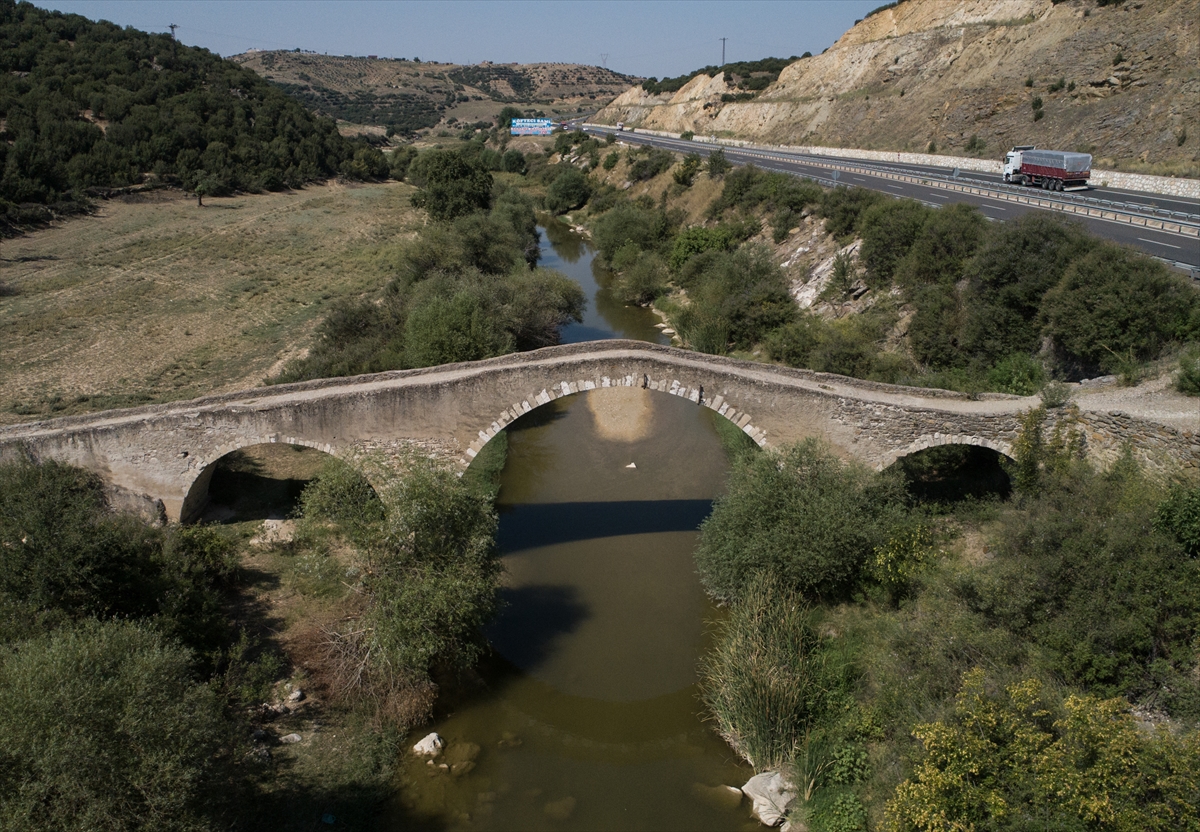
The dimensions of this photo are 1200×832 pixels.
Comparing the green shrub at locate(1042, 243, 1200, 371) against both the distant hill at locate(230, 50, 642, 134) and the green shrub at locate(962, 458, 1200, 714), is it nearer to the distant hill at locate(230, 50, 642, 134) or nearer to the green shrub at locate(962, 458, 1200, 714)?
the green shrub at locate(962, 458, 1200, 714)

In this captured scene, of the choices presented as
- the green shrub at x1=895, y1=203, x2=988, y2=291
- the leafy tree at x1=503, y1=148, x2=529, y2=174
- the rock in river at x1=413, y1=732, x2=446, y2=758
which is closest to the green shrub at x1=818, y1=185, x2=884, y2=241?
the green shrub at x1=895, y1=203, x2=988, y2=291

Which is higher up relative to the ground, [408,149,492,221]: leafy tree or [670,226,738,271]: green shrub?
[408,149,492,221]: leafy tree

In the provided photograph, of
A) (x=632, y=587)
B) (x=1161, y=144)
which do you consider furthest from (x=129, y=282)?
(x=1161, y=144)

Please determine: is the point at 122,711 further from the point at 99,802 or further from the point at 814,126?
the point at 814,126

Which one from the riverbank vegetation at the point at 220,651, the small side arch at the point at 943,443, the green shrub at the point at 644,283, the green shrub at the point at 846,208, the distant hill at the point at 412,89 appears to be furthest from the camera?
the distant hill at the point at 412,89

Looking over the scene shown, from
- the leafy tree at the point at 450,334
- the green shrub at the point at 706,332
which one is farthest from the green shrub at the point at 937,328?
A: the leafy tree at the point at 450,334

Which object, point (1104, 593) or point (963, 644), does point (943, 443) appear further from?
point (963, 644)

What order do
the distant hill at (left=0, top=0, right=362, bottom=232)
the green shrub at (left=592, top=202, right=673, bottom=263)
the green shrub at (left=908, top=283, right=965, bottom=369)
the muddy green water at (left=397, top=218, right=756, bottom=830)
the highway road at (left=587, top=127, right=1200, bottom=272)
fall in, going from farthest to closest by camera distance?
the distant hill at (left=0, top=0, right=362, bottom=232) < the green shrub at (left=592, top=202, right=673, bottom=263) < the green shrub at (left=908, top=283, right=965, bottom=369) < the highway road at (left=587, top=127, right=1200, bottom=272) < the muddy green water at (left=397, top=218, right=756, bottom=830)

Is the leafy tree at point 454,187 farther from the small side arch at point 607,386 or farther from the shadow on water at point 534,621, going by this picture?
the shadow on water at point 534,621
